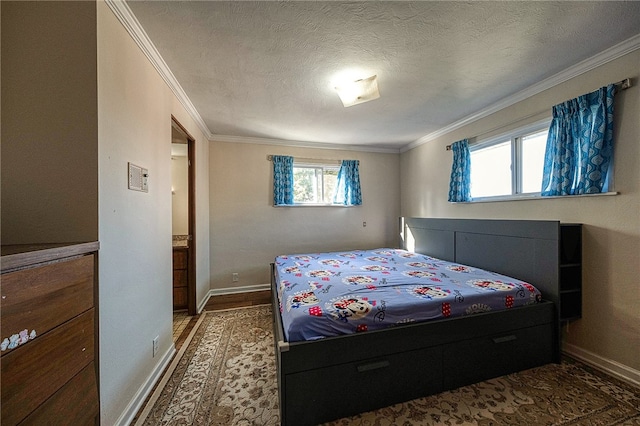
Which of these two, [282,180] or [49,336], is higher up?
[282,180]

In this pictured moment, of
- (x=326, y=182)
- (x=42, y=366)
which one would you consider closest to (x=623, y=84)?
(x=326, y=182)

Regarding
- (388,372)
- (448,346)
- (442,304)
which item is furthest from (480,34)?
(388,372)

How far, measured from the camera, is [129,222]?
4.84 feet

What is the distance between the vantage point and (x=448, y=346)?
1642mm

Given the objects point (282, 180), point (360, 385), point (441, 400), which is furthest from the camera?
point (282, 180)

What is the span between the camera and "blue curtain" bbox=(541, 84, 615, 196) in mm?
1819

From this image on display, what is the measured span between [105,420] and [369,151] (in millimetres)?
4423

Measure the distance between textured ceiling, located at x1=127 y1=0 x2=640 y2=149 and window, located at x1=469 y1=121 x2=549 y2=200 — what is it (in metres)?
0.49

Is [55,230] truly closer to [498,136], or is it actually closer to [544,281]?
[544,281]

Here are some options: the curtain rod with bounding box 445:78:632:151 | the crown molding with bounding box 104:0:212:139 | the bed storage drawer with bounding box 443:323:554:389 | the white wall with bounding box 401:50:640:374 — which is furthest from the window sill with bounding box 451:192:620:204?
the crown molding with bounding box 104:0:212:139

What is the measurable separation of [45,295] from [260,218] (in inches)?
119

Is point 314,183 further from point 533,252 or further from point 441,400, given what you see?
point 441,400

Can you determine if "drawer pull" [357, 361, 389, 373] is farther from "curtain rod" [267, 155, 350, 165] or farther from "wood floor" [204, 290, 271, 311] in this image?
"curtain rod" [267, 155, 350, 165]

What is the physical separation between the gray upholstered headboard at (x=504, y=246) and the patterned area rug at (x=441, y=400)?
0.62 metres
